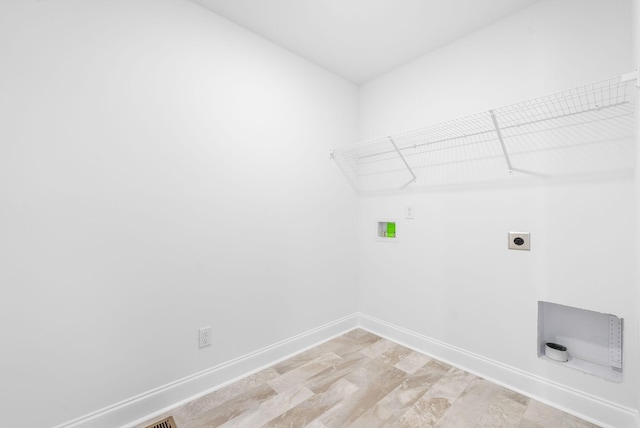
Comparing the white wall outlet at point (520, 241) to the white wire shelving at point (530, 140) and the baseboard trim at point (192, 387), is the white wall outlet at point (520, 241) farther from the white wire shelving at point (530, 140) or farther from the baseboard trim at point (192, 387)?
the baseboard trim at point (192, 387)

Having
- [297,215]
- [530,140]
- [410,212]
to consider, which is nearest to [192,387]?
[297,215]

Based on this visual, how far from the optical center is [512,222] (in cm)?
175

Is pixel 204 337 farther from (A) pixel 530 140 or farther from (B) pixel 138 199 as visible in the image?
(A) pixel 530 140

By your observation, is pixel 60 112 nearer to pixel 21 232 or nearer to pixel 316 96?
pixel 21 232

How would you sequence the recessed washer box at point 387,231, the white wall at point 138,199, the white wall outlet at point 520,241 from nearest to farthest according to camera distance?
the white wall at point 138,199, the white wall outlet at point 520,241, the recessed washer box at point 387,231

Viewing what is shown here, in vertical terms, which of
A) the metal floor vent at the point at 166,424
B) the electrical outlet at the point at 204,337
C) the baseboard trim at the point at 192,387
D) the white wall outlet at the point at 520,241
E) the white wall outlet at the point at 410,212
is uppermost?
the white wall outlet at the point at 410,212

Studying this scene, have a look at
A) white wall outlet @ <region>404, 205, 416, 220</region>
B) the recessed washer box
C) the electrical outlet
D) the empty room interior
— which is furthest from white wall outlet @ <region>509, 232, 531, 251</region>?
the electrical outlet

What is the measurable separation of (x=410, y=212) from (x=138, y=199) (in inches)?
74.0

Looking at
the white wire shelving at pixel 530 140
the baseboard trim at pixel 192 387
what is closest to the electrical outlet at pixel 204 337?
the baseboard trim at pixel 192 387

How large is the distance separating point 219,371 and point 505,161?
2.23 meters

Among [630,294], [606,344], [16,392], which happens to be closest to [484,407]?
[606,344]

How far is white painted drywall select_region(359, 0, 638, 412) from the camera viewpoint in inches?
56.2

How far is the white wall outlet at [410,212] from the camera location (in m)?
2.27

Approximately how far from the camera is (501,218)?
5.90 feet
